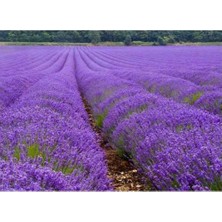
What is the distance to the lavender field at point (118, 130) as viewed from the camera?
108 inches

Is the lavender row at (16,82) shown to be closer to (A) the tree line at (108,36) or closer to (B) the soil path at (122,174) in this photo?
(A) the tree line at (108,36)

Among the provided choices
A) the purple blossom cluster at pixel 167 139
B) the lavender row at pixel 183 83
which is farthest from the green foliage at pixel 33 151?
the lavender row at pixel 183 83

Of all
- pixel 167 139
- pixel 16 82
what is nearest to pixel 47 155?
pixel 167 139

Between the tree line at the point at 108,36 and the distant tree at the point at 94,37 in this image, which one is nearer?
the tree line at the point at 108,36

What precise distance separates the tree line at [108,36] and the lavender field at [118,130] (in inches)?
10.3

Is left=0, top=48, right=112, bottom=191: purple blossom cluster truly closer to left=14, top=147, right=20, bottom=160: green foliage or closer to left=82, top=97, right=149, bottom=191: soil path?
left=14, top=147, right=20, bottom=160: green foliage

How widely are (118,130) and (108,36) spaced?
0.98 m

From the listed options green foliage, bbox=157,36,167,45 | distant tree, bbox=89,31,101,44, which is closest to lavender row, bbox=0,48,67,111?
distant tree, bbox=89,31,101,44

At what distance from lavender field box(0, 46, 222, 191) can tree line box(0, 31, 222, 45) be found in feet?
0.86
